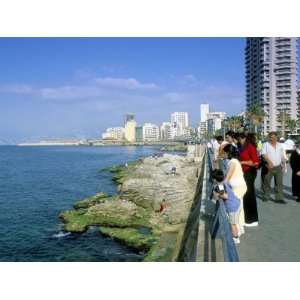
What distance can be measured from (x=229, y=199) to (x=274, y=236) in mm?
904

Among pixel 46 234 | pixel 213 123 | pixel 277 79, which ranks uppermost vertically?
pixel 277 79

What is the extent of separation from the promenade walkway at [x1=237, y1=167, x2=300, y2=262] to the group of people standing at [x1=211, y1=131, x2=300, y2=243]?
0.72 feet

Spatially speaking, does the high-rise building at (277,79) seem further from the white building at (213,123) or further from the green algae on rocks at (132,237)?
the green algae on rocks at (132,237)

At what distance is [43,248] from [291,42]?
84.7m

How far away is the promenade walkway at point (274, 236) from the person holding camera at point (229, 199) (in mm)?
250

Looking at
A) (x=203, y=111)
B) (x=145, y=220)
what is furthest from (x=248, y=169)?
(x=203, y=111)

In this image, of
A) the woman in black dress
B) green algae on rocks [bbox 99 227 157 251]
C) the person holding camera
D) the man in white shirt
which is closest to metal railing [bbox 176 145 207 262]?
the person holding camera

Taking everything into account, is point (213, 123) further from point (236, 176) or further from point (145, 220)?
point (236, 176)

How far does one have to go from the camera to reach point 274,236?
18.8 feet

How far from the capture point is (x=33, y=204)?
30.0 m

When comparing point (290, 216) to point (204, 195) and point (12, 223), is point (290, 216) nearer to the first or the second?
point (204, 195)

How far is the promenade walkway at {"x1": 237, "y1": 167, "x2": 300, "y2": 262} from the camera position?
493 centimetres

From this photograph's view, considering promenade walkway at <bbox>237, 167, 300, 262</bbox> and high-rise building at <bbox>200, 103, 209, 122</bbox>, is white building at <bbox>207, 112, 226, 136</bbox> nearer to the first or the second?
high-rise building at <bbox>200, 103, 209, 122</bbox>
